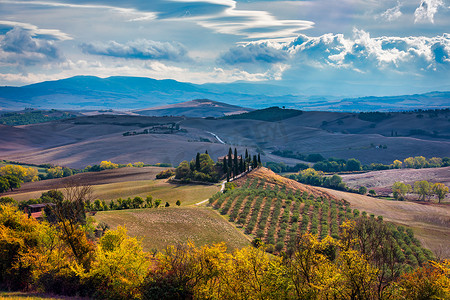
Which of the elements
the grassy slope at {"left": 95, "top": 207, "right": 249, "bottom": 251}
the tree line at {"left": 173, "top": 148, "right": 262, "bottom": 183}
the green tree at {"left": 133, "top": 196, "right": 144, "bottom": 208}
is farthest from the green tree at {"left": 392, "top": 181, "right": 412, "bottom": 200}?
the green tree at {"left": 133, "top": 196, "right": 144, "bottom": 208}

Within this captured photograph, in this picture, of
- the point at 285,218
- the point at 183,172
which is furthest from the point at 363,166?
the point at 285,218

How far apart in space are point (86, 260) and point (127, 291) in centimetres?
567

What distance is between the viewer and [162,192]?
3063 inches

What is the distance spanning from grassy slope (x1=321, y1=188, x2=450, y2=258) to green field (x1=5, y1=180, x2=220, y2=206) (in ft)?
120

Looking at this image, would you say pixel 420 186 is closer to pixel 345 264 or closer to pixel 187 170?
pixel 187 170

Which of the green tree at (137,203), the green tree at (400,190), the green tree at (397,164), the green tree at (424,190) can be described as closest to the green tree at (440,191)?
the green tree at (424,190)

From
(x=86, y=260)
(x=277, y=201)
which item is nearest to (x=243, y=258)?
(x=86, y=260)

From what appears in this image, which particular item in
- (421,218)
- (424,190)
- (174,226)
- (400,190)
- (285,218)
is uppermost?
(174,226)

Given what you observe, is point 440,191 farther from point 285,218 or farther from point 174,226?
point 174,226

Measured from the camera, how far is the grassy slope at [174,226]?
47394 millimetres

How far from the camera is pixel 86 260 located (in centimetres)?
3209

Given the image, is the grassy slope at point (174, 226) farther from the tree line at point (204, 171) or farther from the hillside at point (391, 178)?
the hillside at point (391, 178)

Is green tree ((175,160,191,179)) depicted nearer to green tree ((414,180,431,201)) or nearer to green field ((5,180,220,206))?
green field ((5,180,220,206))

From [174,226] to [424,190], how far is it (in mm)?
100108
